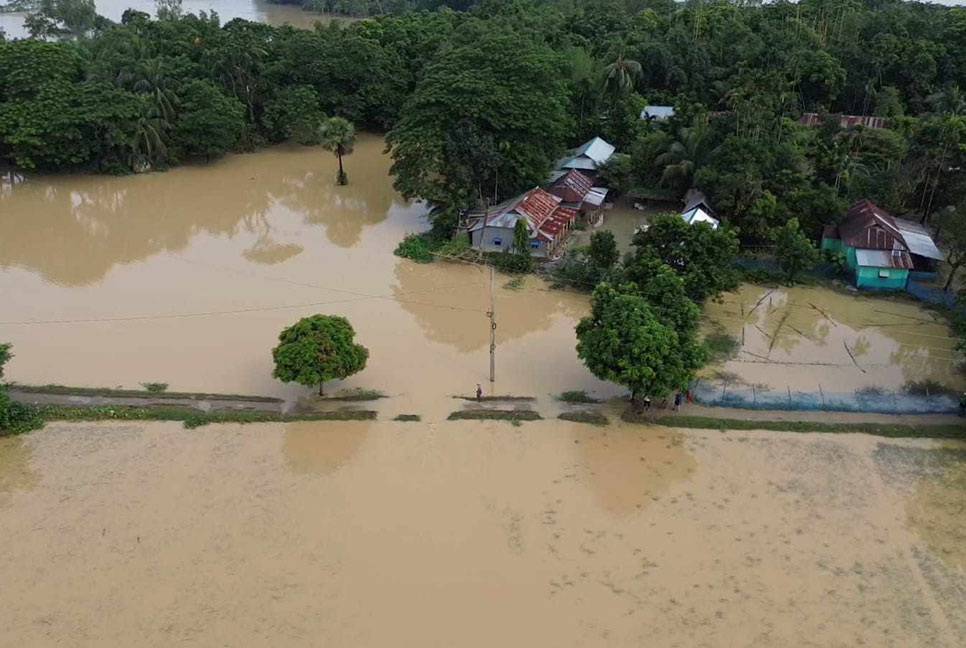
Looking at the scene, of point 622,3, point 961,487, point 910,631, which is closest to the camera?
point 910,631

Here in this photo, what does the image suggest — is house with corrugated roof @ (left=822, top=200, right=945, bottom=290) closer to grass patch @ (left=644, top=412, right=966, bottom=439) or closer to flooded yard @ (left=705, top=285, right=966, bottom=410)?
flooded yard @ (left=705, top=285, right=966, bottom=410)

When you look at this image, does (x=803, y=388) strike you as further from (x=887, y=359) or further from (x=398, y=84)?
(x=398, y=84)

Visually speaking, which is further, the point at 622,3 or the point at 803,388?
the point at 622,3

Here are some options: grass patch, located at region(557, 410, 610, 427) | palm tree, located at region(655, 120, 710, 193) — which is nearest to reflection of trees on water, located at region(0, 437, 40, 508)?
grass patch, located at region(557, 410, 610, 427)

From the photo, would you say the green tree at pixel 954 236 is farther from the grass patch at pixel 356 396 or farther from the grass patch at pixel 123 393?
the grass patch at pixel 123 393

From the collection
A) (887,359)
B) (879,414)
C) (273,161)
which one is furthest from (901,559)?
(273,161)
